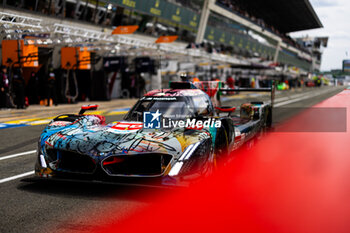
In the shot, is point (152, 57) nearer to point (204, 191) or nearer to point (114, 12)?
point (114, 12)

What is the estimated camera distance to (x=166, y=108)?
5.59 metres

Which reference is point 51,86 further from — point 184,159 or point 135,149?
point 184,159

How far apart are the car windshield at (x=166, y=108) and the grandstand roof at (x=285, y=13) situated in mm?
58975

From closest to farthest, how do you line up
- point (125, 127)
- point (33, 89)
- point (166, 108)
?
point (125, 127) → point (166, 108) → point (33, 89)

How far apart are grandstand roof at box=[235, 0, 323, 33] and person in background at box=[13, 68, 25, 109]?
4981cm

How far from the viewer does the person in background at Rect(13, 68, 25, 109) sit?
16.5 meters

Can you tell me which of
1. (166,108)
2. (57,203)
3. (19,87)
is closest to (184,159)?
(57,203)

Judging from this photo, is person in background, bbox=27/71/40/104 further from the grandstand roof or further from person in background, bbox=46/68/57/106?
the grandstand roof

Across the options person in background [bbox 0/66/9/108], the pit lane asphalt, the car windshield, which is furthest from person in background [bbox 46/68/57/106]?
the pit lane asphalt

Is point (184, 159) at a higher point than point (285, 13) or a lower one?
lower

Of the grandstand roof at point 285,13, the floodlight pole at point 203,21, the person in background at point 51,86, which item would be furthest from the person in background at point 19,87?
the grandstand roof at point 285,13

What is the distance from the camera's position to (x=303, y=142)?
8609 millimetres

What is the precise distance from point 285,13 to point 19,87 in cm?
7984

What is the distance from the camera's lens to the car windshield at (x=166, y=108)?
5441 mm
